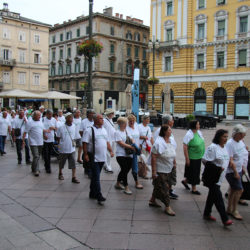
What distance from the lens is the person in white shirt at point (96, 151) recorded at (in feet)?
20.5

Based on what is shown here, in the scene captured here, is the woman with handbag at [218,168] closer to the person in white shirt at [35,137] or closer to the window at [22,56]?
the person in white shirt at [35,137]

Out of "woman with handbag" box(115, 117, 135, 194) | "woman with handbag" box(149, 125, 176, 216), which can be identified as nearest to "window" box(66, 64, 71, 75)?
"woman with handbag" box(115, 117, 135, 194)

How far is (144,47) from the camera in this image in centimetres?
5969

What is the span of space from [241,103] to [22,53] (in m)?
31.7

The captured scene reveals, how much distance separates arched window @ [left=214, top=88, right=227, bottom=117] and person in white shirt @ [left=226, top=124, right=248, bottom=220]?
1322 inches

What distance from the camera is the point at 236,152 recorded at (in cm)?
557

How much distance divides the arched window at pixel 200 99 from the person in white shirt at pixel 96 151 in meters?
34.3

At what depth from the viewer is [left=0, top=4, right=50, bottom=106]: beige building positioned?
4550cm

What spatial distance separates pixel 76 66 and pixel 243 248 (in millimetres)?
55126

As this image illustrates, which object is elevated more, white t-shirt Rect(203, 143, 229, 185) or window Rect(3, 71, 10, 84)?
window Rect(3, 71, 10, 84)

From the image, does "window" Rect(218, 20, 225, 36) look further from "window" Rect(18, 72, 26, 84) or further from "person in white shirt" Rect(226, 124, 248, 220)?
"person in white shirt" Rect(226, 124, 248, 220)

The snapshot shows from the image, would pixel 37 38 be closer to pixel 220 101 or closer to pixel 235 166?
pixel 220 101

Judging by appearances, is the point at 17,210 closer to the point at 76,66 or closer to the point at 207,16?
the point at 207,16

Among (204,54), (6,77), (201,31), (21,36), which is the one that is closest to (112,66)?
(21,36)
